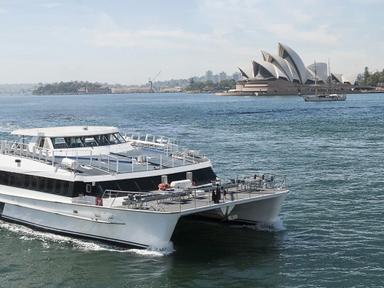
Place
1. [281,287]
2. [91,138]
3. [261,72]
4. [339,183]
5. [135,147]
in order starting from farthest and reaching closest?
[261,72]
[339,183]
[135,147]
[91,138]
[281,287]

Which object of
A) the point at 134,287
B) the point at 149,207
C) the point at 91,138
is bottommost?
the point at 134,287

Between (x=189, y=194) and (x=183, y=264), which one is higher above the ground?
(x=189, y=194)

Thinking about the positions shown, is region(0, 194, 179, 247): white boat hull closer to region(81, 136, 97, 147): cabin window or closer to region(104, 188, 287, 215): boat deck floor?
region(104, 188, 287, 215): boat deck floor

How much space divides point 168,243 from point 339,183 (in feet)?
46.8

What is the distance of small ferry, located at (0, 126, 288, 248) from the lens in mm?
19266

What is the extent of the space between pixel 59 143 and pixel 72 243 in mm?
4761

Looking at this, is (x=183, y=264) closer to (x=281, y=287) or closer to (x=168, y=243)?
(x=168, y=243)

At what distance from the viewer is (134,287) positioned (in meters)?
17.0

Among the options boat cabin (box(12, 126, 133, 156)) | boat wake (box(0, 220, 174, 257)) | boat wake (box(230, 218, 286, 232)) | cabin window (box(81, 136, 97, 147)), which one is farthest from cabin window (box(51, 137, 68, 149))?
boat wake (box(230, 218, 286, 232))

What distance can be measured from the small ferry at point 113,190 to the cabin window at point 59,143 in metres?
0.04

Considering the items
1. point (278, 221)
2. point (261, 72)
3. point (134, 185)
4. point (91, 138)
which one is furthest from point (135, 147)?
point (261, 72)

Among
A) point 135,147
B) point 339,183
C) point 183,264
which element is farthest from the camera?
point 339,183

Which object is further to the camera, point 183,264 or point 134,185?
point 134,185

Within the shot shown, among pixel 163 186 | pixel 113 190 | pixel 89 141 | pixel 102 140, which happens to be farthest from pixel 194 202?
pixel 89 141
